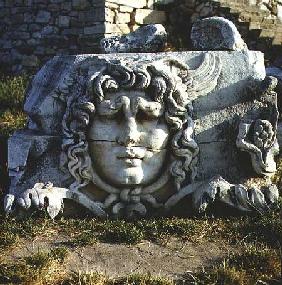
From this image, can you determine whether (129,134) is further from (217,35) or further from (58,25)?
(58,25)

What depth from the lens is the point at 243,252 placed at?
400 centimetres

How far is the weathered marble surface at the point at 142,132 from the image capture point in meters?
4.62

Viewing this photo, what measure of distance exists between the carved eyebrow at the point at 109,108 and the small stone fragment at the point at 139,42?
915 millimetres

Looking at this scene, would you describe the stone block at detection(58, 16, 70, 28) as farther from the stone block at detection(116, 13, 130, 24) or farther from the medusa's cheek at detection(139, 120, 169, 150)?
the medusa's cheek at detection(139, 120, 169, 150)

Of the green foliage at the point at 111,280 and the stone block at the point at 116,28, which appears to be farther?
the stone block at the point at 116,28

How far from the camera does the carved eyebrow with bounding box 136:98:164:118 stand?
4.58 m

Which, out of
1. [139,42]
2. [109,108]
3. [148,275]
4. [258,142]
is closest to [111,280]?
[148,275]

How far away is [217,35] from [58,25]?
6.95 m

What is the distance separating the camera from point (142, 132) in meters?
4.66

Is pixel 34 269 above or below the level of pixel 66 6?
below

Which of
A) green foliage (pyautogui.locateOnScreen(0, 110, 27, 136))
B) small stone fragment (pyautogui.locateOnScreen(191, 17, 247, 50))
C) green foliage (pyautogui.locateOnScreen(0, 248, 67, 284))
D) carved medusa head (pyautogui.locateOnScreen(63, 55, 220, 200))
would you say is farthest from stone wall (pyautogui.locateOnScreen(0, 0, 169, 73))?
green foliage (pyautogui.locateOnScreen(0, 248, 67, 284))

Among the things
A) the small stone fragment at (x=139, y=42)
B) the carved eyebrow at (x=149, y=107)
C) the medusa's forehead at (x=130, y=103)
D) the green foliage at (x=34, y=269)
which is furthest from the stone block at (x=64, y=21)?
the green foliage at (x=34, y=269)

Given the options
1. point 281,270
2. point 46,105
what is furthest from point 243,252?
point 46,105

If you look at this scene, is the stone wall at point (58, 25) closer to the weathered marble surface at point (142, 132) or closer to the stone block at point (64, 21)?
the stone block at point (64, 21)
